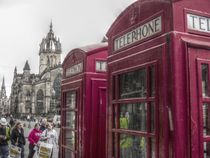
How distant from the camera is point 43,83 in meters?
98.2

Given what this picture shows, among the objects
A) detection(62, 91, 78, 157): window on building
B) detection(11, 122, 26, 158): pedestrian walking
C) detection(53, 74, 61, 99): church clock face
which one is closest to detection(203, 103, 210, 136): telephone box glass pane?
detection(62, 91, 78, 157): window on building

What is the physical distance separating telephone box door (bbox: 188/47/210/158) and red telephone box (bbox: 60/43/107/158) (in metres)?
2.89

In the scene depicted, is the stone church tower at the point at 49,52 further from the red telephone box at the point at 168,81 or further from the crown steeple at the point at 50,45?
the red telephone box at the point at 168,81

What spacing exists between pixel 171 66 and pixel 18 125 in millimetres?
9033

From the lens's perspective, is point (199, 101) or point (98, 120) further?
point (98, 120)

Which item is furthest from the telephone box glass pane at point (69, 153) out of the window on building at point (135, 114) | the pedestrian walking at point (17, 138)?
the pedestrian walking at point (17, 138)

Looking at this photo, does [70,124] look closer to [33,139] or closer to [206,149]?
[206,149]

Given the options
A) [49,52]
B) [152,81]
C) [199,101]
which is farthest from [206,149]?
[49,52]

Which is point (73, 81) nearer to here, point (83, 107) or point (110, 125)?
point (83, 107)

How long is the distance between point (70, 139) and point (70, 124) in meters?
0.28

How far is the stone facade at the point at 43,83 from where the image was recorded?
9300 cm

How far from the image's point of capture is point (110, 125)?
4.54 meters

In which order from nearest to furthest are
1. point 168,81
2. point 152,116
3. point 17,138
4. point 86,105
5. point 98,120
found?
point 168,81 → point 152,116 → point 86,105 → point 98,120 → point 17,138

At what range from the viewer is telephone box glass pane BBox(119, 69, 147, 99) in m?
3.77
